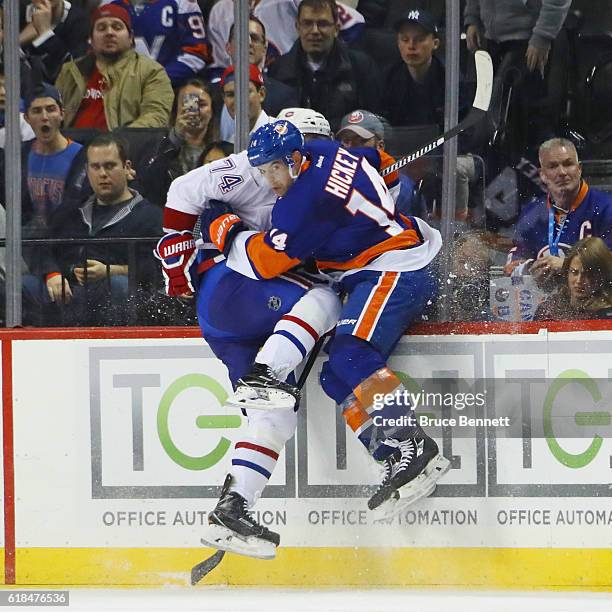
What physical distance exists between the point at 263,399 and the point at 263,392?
0.07ft

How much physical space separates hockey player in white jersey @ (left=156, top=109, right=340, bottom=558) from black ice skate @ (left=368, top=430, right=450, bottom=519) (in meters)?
0.33

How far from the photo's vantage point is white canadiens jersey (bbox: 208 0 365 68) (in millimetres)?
3672

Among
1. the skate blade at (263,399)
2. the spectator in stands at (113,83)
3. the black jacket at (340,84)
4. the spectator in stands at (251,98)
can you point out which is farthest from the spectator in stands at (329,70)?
the skate blade at (263,399)

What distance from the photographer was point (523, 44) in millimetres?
3598

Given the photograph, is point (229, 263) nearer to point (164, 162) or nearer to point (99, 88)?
point (164, 162)

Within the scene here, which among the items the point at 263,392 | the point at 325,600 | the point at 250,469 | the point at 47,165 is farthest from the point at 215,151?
the point at 325,600

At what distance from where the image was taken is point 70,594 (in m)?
3.44

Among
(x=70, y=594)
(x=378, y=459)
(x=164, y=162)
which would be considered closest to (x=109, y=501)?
(x=70, y=594)

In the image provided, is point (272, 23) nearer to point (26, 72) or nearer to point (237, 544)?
point (26, 72)

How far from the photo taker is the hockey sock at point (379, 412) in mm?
3174

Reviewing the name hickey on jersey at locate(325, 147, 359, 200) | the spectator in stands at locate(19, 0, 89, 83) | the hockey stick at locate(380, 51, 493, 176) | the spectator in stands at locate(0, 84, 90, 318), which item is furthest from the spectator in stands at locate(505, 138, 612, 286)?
the spectator in stands at locate(19, 0, 89, 83)

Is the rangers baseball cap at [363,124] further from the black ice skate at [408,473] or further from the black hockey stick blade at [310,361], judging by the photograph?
the black ice skate at [408,473]

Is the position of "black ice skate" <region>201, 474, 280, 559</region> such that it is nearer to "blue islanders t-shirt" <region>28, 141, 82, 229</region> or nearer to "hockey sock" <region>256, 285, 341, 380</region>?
"hockey sock" <region>256, 285, 341, 380</region>

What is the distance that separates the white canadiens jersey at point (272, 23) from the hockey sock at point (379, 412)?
4.02ft
